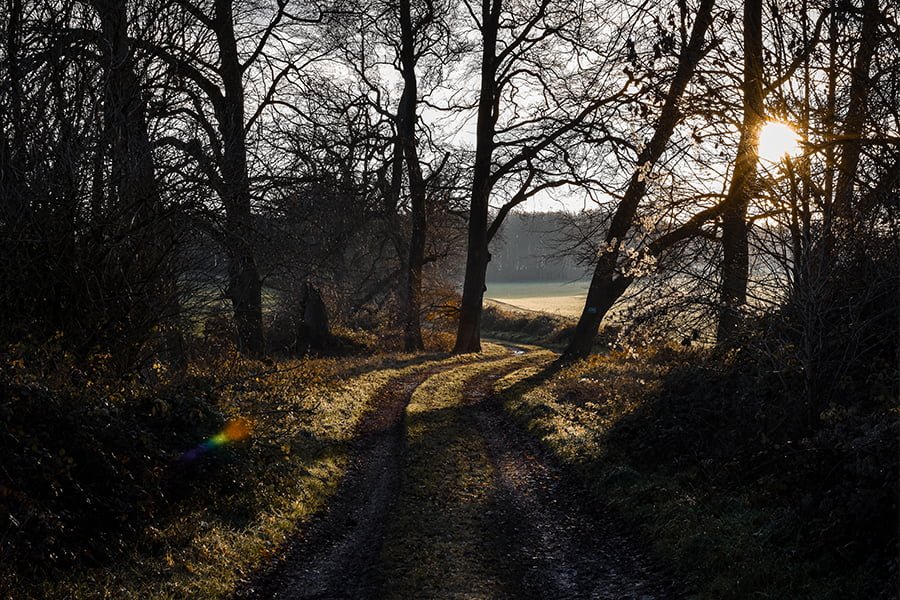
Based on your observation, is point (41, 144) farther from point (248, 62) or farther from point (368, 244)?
point (368, 244)

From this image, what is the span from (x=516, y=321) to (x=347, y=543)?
141 feet

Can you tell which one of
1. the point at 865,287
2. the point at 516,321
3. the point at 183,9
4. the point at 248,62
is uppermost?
the point at 248,62

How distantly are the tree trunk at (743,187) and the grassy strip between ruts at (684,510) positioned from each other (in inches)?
92.6

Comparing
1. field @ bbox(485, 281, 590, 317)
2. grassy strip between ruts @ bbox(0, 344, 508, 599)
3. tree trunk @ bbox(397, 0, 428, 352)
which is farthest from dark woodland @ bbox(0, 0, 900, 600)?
field @ bbox(485, 281, 590, 317)

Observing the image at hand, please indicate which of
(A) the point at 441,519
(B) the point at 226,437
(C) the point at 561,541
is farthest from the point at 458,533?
(B) the point at 226,437

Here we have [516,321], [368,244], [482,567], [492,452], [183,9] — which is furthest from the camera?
[516,321]

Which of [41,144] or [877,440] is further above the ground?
[41,144]

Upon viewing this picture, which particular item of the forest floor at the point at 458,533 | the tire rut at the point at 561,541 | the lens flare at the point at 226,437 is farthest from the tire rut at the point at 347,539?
the tire rut at the point at 561,541

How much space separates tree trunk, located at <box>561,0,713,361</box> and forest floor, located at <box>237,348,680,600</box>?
4.72 metres

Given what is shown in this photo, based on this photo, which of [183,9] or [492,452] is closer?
[183,9]

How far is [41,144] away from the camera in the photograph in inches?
391

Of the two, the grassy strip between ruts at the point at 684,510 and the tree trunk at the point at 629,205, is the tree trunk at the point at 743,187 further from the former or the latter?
the grassy strip between ruts at the point at 684,510

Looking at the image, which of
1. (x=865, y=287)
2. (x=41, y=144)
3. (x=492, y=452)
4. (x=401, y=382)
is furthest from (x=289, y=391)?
(x=865, y=287)

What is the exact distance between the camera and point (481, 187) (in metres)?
29.3
